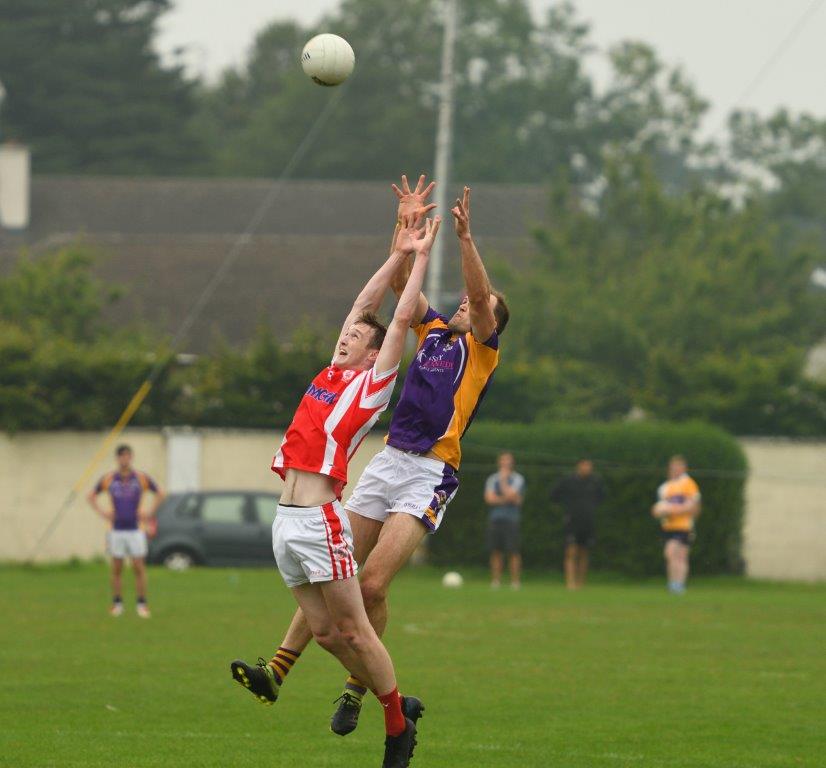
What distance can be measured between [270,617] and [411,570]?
11.1 metres

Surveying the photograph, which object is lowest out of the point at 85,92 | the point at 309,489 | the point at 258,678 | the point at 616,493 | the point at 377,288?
the point at 258,678

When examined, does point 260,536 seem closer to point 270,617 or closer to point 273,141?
point 270,617

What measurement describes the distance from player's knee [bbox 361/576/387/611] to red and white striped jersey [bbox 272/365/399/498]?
2.14 ft

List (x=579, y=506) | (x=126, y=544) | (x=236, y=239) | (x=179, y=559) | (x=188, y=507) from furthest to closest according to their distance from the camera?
(x=236, y=239) < (x=179, y=559) < (x=188, y=507) < (x=579, y=506) < (x=126, y=544)

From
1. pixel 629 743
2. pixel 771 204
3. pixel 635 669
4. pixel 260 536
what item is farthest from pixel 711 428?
pixel 771 204

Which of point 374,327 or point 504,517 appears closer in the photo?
point 374,327

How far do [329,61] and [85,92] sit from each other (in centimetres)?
5505

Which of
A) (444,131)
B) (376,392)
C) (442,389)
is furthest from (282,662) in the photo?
(444,131)

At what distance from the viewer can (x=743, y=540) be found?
1172 inches

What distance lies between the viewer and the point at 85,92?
63000 mm

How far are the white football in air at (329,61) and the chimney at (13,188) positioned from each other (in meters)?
40.1

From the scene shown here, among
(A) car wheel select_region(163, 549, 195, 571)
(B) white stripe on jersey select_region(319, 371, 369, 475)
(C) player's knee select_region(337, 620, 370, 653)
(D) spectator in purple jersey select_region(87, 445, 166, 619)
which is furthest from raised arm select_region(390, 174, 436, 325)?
(A) car wheel select_region(163, 549, 195, 571)

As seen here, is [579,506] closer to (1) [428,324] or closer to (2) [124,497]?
(2) [124,497]

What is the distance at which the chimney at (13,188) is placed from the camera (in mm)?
48938
